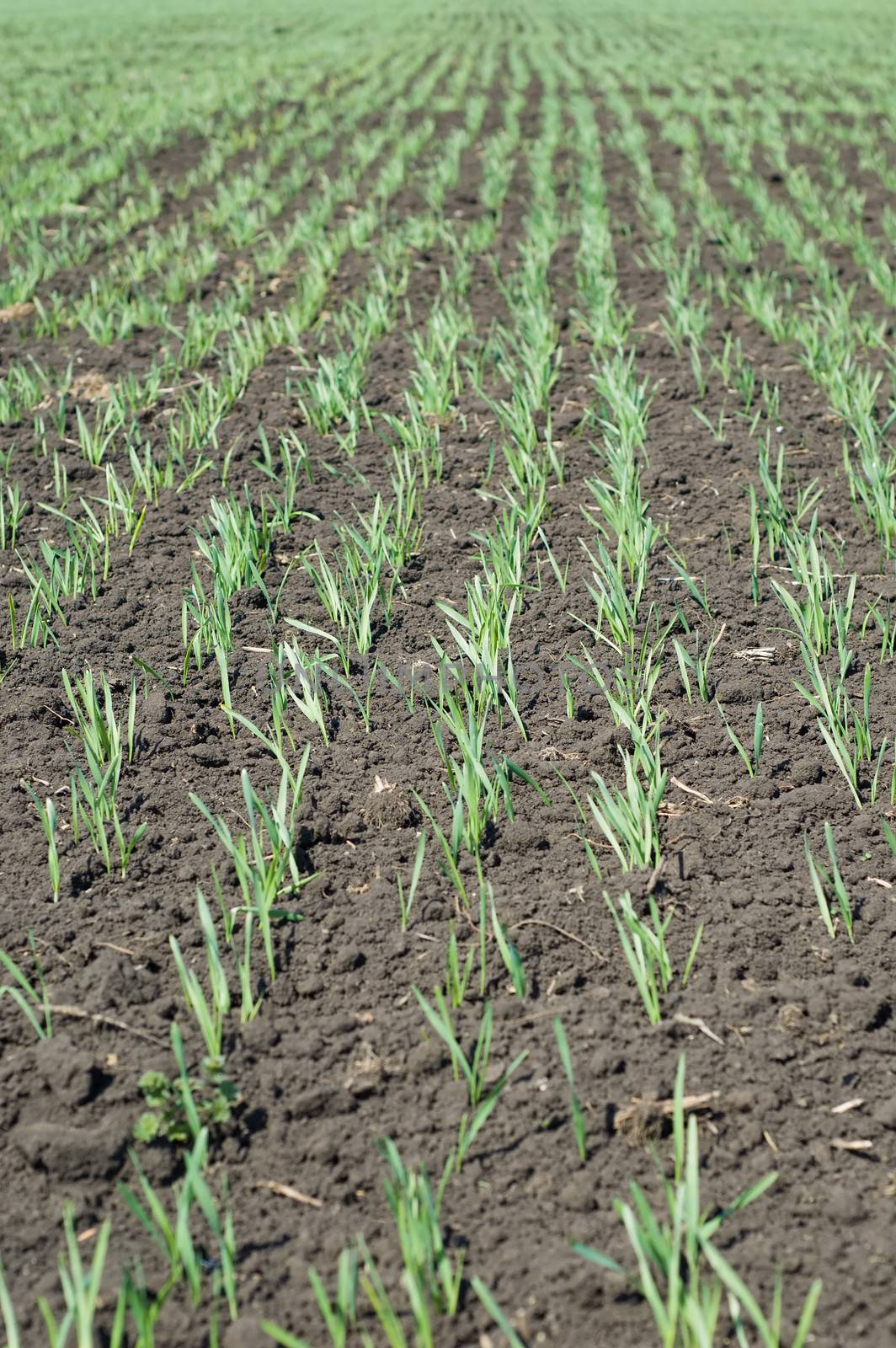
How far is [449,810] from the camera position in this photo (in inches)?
90.4

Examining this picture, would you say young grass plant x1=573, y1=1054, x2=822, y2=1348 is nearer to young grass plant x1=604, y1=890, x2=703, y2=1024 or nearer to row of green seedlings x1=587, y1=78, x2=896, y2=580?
young grass plant x1=604, y1=890, x2=703, y2=1024

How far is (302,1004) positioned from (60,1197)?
45cm

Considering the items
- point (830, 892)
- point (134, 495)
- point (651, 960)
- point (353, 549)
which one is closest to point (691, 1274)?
point (651, 960)

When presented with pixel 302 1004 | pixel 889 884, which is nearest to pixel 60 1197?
pixel 302 1004

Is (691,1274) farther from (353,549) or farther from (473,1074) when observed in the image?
(353,549)

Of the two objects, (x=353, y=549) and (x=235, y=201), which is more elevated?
(x=235, y=201)

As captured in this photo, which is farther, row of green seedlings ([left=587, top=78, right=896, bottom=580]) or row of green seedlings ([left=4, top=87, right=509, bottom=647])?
row of green seedlings ([left=587, top=78, right=896, bottom=580])

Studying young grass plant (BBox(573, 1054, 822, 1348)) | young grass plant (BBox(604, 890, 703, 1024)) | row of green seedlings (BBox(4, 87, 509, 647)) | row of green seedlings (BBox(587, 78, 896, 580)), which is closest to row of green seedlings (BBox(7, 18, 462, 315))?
row of green seedlings (BBox(4, 87, 509, 647))

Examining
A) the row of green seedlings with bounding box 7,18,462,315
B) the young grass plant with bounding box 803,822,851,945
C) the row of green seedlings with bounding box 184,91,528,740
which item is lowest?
the young grass plant with bounding box 803,822,851,945

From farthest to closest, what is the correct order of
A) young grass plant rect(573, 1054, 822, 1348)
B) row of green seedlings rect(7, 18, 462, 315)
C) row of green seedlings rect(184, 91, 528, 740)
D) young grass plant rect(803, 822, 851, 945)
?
row of green seedlings rect(7, 18, 462, 315), row of green seedlings rect(184, 91, 528, 740), young grass plant rect(803, 822, 851, 945), young grass plant rect(573, 1054, 822, 1348)

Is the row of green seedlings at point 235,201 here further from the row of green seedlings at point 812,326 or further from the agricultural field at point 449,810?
the row of green seedlings at point 812,326

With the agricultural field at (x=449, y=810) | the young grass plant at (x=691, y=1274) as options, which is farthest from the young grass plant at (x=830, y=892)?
the young grass plant at (x=691, y=1274)

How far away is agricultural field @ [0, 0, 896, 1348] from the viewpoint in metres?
1.46

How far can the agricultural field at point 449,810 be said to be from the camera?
57.3 inches
